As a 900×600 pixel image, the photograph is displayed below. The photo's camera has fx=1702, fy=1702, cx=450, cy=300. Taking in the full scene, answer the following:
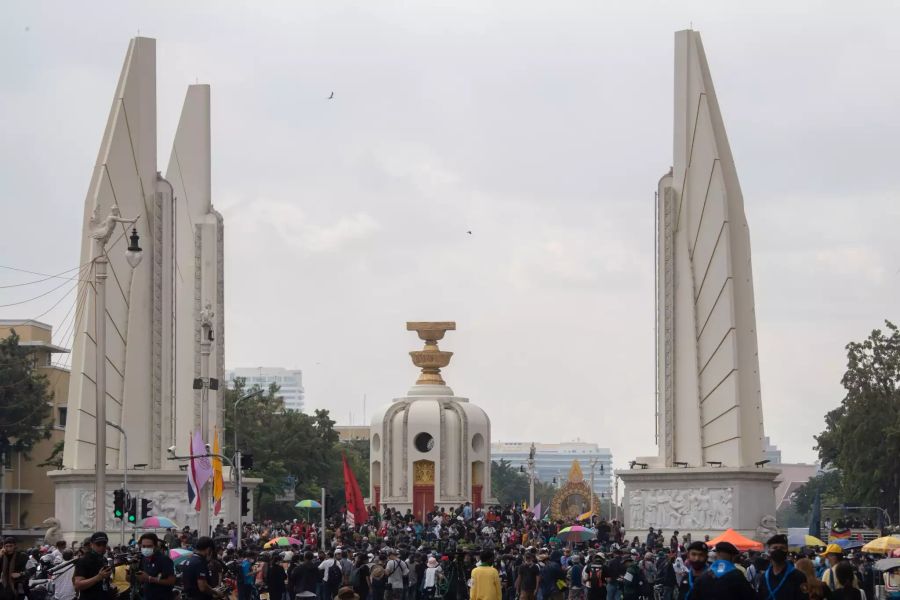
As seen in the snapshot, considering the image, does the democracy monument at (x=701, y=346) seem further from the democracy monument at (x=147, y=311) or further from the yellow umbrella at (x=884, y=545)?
the yellow umbrella at (x=884, y=545)

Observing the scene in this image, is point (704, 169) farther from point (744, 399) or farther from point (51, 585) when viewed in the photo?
point (51, 585)

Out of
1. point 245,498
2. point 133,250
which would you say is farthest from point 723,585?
point 245,498

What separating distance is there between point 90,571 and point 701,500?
3132cm

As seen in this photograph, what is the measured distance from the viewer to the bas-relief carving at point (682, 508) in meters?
44.1

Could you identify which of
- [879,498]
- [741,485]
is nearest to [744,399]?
[741,485]

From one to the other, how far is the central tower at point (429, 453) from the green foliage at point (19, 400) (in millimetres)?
11955

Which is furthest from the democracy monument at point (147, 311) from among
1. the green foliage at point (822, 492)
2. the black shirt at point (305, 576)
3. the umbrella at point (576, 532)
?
the green foliage at point (822, 492)

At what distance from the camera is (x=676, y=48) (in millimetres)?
47344

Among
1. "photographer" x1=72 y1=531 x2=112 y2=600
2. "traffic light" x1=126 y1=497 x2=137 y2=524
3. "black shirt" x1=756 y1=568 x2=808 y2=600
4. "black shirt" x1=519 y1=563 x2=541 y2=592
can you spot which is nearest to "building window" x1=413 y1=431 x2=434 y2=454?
"traffic light" x1=126 y1=497 x2=137 y2=524

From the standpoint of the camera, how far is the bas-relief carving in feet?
145

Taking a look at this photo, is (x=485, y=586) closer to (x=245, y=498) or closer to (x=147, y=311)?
(x=245, y=498)

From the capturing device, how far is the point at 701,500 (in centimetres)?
4456

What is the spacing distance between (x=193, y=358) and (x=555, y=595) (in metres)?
25.1

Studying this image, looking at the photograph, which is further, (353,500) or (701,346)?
(701,346)
